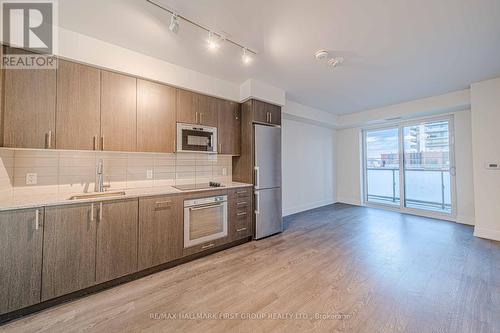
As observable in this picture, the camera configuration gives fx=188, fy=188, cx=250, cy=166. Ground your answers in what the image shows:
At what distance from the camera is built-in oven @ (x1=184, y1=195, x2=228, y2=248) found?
7.84 feet

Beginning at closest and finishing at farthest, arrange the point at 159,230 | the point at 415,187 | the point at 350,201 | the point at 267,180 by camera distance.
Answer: the point at 159,230, the point at 267,180, the point at 415,187, the point at 350,201

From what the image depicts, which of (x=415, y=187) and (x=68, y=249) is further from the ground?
(x=415, y=187)

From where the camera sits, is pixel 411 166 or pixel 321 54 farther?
pixel 411 166

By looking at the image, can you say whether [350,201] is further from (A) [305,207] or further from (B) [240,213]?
(B) [240,213]

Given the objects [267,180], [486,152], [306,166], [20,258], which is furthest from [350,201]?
[20,258]

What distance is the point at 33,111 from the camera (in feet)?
5.82

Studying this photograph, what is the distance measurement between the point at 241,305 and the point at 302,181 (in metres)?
3.70

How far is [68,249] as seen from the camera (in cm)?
170

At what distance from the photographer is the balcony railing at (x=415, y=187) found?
4.24 metres

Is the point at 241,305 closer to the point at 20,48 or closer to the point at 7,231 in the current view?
the point at 7,231

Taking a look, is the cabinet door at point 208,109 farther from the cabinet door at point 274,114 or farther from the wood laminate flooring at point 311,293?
the wood laminate flooring at point 311,293

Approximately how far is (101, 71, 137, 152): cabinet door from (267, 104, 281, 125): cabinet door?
80.0 inches

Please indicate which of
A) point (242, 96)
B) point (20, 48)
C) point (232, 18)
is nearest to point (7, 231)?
point (20, 48)

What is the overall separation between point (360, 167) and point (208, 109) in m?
4.78
